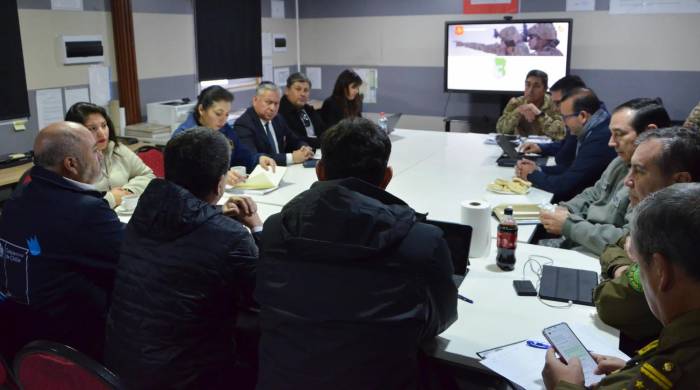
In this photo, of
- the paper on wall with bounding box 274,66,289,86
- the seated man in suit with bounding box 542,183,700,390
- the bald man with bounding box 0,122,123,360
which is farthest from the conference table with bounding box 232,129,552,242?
the paper on wall with bounding box 274,66,289,86

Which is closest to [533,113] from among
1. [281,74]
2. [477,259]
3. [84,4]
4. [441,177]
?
[441,177]

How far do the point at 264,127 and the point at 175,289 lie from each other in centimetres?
269

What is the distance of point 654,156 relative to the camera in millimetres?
1927

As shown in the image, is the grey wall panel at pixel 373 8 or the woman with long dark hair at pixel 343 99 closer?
the woman with long dark hair at pixel 343 99

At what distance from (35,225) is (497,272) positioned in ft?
5.06

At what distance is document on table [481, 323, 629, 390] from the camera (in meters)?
1.50

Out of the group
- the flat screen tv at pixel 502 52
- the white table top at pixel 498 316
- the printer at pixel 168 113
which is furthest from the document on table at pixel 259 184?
the flat screen tv at pixel 502 52

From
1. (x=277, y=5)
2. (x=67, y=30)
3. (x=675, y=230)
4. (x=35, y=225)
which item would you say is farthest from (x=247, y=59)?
(x=675, y=230)

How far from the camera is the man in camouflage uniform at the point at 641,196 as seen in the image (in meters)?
1.63

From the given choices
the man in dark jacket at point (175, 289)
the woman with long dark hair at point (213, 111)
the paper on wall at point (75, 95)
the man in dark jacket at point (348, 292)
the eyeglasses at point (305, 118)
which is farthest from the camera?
the eyeglasses at point (305, 118)

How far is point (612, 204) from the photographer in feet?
8.31

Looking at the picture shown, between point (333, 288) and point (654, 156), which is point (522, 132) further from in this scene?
point (333, 288)

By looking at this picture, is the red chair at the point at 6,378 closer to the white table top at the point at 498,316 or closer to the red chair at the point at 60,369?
the red chair at the point at 60,369

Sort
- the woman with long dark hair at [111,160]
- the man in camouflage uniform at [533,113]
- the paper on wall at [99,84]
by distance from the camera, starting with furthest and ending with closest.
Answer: the man in camouflage uniform at [533,113] < the paper on wall at [99,84] < the woman with long dark hair at [111,160]
